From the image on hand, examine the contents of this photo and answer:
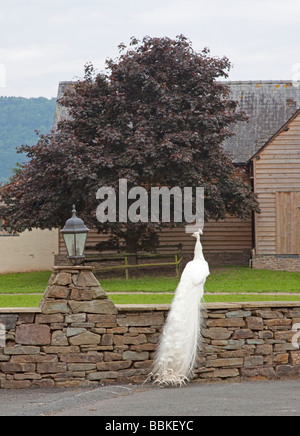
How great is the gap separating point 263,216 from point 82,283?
18.5 m

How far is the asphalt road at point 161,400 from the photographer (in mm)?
9906

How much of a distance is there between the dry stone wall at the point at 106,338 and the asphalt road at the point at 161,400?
309mm

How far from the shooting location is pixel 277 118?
112 ft

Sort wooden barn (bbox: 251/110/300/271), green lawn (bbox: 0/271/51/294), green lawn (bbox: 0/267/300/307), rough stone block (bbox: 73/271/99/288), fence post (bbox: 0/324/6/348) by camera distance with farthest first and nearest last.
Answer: wooden barn (bbox: 251/110/300/271), green lawn (bbox: 0/271/51/294), green lawn (bbox: 0/267/300/307), rough stone block (bbox: 73/271/99/288), fence post (bbox: 0/324/6/348)

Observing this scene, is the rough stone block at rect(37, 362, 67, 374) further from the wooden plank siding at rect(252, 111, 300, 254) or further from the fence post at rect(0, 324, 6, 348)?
the wooden plank siding at rect(252, 111, 300, 254)

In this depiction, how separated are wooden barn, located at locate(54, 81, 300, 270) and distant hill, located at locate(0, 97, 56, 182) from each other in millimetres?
49754

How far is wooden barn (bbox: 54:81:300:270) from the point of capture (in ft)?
96.1

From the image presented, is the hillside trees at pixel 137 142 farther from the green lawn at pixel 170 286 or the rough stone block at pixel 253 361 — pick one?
the rough stone block at pixel 253 361

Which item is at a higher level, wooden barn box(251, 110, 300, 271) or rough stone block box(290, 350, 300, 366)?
wooden barn box(251, 110, 300, 271)

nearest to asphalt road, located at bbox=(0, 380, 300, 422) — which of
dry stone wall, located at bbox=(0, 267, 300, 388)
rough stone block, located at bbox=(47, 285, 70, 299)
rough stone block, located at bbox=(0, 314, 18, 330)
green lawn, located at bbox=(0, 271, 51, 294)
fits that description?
dry stone wall, located at bbox=(0, 267, 300, 388)

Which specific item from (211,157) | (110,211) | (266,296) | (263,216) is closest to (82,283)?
(266,296)
